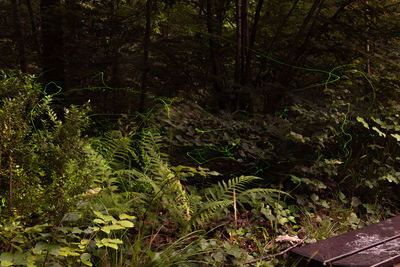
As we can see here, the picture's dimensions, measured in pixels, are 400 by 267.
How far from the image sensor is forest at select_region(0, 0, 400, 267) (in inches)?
70.8

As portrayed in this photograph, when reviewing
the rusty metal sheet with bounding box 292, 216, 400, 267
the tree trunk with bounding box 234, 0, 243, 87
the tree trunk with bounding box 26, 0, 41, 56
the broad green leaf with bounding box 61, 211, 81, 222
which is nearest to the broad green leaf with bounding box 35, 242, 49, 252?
the broad green leaf with bounding box 61, 211, 81, 222

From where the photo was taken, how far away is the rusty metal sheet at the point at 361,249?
184 cm

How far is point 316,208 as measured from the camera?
308cm

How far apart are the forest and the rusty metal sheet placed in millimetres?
161

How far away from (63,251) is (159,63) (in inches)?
108

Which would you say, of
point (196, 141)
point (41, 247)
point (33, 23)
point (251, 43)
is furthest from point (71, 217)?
point (33, 23)

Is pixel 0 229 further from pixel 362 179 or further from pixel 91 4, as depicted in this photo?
pixel 91 4

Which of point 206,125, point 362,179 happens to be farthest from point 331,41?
point 206,125

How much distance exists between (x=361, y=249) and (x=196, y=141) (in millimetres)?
1412

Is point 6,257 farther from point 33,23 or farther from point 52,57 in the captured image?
point 33,23

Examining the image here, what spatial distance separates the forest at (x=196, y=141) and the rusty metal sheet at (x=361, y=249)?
0.16m

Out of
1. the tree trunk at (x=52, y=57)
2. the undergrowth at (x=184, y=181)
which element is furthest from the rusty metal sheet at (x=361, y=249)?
the tree trunk at (x=52, y=57)

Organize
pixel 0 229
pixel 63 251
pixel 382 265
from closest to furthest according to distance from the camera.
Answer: pixel 0 229 → pixel 63 251 → pixel 382 265

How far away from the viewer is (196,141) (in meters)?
2.93
